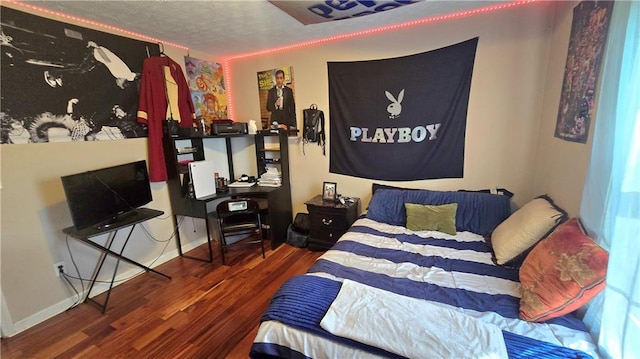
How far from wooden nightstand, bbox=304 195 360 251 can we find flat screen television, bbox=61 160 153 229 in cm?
169

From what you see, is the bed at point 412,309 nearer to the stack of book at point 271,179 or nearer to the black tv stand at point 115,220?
the stack of book at point 271,179

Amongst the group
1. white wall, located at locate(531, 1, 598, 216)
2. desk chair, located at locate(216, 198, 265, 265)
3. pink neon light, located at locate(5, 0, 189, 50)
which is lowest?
desk chair, located at locate(216, 198, 265, 265)

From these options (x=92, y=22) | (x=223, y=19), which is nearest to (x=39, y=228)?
(x=92, y=22)

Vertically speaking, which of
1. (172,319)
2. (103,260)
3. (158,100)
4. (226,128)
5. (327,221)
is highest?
(158,100)

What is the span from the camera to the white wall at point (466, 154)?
6.35 ft

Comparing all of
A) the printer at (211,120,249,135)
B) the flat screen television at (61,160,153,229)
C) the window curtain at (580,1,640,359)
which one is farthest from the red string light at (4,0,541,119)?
the window curtain at (580,1,640,359)

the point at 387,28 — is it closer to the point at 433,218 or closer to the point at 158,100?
the point at 433,218

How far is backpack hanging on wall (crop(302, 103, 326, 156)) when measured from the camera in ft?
10.2

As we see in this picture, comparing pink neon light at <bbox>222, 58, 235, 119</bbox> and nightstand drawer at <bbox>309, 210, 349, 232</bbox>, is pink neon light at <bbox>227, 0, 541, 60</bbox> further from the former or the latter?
nightstand drawer at <bbox>309, 210, 349, 232</bbox>

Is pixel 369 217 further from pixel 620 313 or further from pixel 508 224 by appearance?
pixel 620 313

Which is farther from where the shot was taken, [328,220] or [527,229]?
[328,220]

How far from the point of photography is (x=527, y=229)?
1.73 m

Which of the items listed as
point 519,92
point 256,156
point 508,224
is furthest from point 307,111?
point 508,224

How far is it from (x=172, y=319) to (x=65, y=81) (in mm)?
2098
